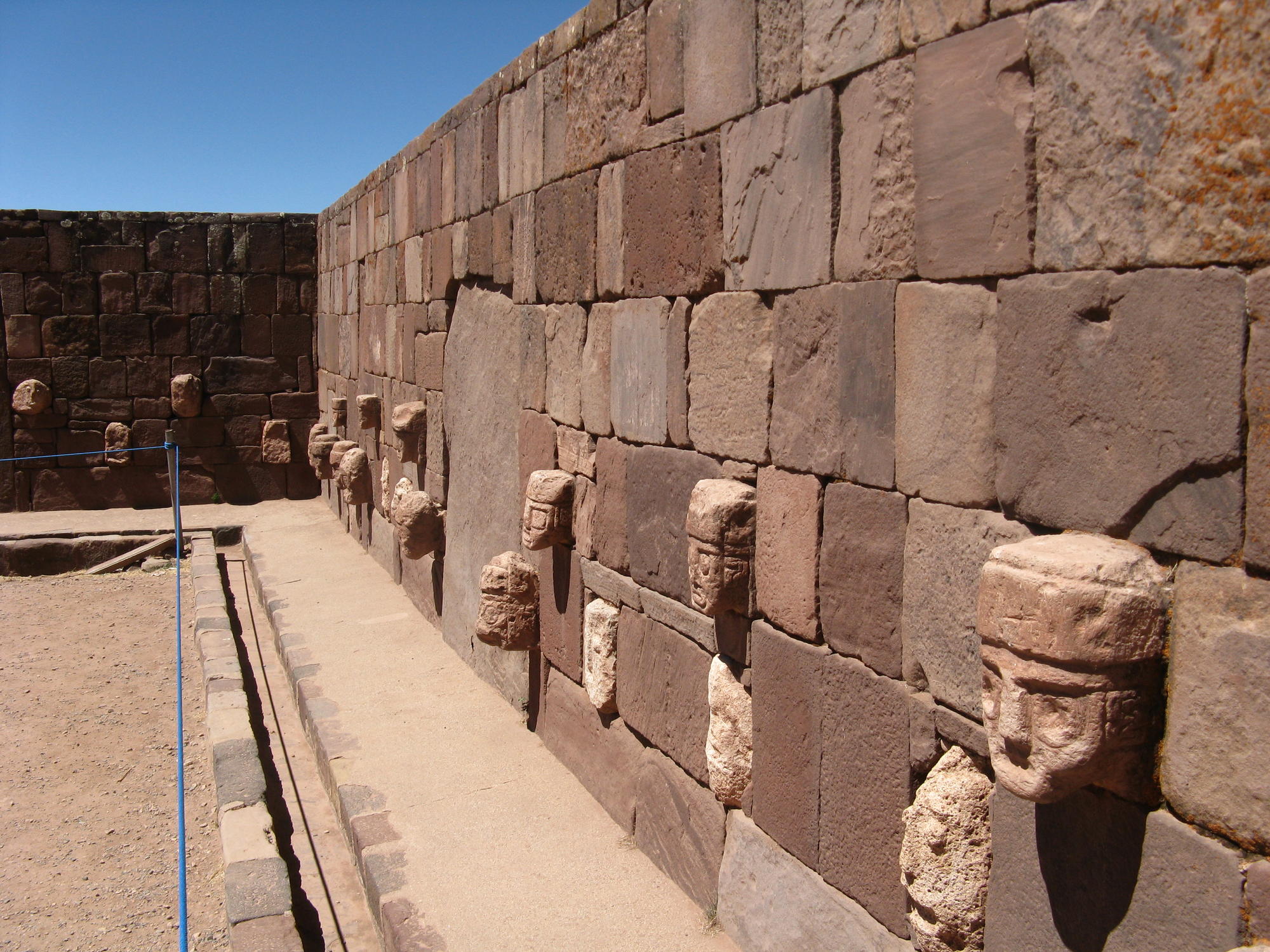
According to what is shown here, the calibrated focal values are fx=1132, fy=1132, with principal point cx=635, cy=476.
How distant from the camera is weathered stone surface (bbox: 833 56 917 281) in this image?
105 inches

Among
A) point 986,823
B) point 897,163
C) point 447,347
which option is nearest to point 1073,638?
point 986,823

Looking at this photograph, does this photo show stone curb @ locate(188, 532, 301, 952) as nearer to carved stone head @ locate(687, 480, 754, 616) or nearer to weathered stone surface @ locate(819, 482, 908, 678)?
carved stone head @ locate(687, 480, 754, 616)

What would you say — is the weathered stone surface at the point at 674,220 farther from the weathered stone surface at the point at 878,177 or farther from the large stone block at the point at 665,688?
the large stone block at the point at 665,688

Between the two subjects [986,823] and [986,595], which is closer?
[986,595]

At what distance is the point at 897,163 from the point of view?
270 cm

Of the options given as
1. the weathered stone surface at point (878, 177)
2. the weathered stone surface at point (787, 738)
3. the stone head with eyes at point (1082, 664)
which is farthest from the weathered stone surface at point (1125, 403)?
the weathered stone surface at point (787, 738)

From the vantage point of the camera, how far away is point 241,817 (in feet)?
14.7

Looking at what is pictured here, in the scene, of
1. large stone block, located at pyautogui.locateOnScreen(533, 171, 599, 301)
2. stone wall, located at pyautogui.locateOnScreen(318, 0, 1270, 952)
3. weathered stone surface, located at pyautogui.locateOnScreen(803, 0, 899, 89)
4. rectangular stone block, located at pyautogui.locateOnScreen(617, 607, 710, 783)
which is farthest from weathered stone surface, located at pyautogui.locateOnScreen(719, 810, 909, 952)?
large stone block, located at pyautogui.locateOnScreen(533, 171, 599, 301)

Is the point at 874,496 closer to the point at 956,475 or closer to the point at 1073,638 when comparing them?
the point at 956,475

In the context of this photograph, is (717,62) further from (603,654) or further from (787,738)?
(603,654)

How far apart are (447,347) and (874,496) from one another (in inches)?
191

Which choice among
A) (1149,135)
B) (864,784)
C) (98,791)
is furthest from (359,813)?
(1149,135)

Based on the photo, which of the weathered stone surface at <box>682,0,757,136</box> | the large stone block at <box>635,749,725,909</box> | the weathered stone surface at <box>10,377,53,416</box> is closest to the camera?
the weathered stone surface at <box>682,0,757,136</box>

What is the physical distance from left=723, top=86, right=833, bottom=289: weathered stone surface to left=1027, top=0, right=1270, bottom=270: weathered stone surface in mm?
776
